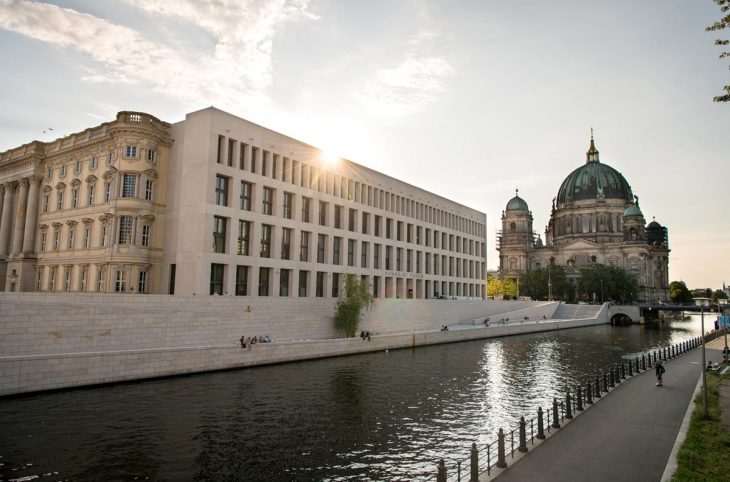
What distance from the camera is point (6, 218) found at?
61.9 m

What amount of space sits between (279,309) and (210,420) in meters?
24.5

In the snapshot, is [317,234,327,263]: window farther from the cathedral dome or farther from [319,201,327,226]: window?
the cathedral dome

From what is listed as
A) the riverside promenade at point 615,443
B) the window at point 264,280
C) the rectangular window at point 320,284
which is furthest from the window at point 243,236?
the riverside promenade at point 615,443

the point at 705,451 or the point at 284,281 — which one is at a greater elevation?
the point at 284,281

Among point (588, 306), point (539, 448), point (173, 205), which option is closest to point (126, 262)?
point (173, 205)

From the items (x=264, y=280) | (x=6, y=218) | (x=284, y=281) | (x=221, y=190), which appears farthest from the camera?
(x=6, y=218)

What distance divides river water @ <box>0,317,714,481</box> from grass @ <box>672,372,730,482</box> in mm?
7424

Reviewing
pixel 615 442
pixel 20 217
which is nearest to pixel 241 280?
pixel 20 217

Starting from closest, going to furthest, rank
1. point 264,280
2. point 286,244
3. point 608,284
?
point 264,280, point 286,244, point 608,284

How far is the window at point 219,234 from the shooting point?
49.1 metres

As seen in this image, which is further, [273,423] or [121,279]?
[121,279]

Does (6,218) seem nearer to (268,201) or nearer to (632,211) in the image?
(268,201)

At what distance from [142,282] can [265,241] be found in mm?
12992

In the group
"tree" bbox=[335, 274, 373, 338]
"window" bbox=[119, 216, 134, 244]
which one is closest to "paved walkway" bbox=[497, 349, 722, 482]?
"tree" bbox=[335, 274, 373, 338]
